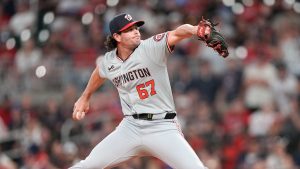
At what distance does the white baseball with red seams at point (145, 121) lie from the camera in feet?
26.4

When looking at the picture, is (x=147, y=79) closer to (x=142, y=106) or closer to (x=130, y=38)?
(x=142, y=106)

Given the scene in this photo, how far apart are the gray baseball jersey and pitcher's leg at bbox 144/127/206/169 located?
0.28 metres

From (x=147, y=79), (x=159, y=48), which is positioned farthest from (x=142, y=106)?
(x=159, y=48)

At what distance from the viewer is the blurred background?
1370cm

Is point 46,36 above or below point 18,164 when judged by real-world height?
above

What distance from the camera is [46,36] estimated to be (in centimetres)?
1708

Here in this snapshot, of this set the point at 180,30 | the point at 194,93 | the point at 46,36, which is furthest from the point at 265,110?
the point at 180,30

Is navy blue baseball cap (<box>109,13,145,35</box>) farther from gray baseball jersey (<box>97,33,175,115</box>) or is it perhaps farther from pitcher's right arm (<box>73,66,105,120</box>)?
pitcher's right arm (<box>73,66,105,120</box>)

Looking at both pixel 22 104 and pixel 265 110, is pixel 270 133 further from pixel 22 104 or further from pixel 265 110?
pixel 22 104

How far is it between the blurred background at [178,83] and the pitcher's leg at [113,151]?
15.4ft

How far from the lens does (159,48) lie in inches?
313

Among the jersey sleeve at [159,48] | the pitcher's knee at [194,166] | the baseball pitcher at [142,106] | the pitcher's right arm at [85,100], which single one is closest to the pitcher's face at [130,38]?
the baseball pitcher at [142,106]

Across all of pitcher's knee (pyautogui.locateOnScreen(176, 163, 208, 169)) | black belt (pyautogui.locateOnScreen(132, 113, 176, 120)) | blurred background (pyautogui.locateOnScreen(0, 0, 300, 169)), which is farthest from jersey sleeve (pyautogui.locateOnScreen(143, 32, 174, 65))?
blurred background (pyautogui.locateOnScreen(0, 0, 300, 169))

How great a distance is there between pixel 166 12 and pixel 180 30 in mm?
9933
